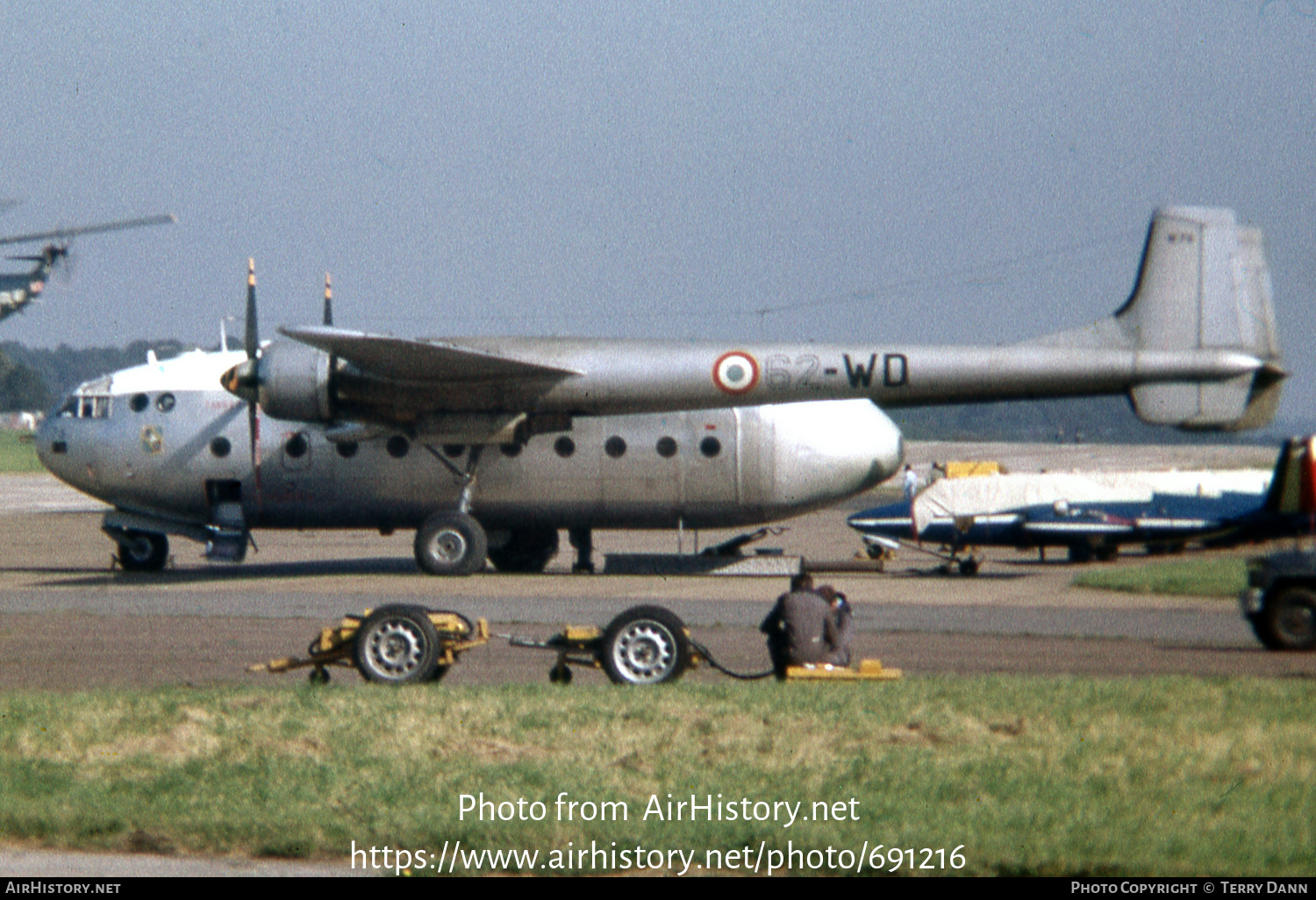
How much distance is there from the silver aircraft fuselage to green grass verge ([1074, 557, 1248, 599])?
4.70 metres

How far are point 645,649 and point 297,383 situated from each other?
15.1 metres

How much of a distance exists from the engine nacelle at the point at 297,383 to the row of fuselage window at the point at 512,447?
1395 millimetres

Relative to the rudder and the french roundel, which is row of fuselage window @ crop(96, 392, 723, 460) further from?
the rudder

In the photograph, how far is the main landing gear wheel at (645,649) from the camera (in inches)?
516

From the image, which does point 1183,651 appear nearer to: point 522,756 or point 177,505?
point 522,756

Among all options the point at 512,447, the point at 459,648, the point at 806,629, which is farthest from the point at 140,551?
the point at 806,629

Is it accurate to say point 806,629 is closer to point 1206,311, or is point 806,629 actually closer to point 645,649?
point 645,649

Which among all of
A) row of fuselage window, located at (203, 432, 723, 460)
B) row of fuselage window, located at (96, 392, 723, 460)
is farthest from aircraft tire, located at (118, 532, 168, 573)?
row of fuselage window, located at (203, 432, 723, 460)

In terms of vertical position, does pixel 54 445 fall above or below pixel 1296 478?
above

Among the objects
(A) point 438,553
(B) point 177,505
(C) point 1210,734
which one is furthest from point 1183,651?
(B) point 177,505

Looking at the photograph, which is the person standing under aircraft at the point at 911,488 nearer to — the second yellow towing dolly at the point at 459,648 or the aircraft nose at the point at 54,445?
the aircraft nose at the point at 54,445

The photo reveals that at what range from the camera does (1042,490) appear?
1362 inches

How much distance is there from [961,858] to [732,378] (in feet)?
60.9

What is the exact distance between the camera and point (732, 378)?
26.0 meters
